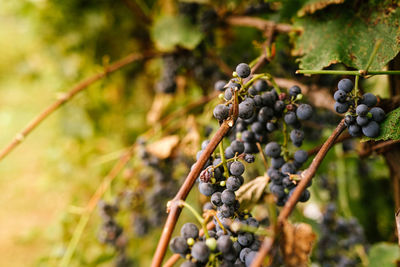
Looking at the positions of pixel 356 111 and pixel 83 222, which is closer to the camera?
pixel 356 111

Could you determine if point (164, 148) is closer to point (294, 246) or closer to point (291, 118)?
point (291, 118)

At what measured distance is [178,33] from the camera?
3.41 ft

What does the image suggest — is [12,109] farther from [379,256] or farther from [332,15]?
[379,256]

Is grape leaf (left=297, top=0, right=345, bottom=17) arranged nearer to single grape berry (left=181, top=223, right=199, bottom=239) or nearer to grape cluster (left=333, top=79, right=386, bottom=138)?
grape cluster (left=333, top=79, right=386, bottom=138)

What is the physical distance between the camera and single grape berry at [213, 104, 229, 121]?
45cm

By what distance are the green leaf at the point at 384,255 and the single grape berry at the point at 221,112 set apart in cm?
68

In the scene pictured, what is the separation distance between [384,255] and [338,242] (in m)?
0.17

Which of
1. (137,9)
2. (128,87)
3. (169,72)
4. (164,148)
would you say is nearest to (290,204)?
(164,148)

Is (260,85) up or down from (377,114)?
up

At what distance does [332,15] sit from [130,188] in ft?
2.60

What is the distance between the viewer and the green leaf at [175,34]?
1009 millimetres

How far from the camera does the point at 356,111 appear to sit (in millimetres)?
487

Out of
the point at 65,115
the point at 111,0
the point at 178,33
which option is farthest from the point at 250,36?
the point at 65,115

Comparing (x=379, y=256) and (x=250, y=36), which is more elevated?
(x=250, y=36)
